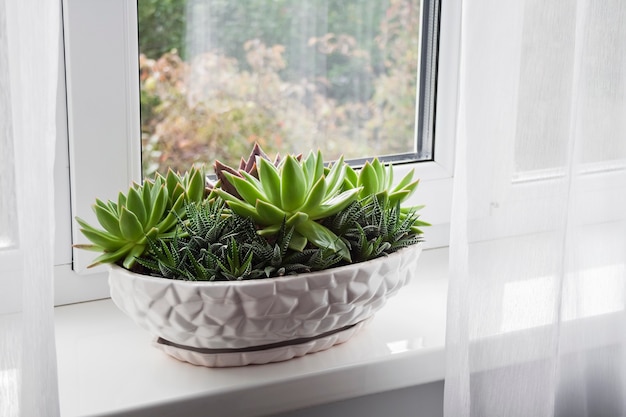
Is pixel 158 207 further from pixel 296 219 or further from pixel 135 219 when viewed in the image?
pixel 296 219

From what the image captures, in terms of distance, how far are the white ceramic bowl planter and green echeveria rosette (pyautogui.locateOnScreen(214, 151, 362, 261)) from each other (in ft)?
0.13

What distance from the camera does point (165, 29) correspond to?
1.12m

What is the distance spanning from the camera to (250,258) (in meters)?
0.84

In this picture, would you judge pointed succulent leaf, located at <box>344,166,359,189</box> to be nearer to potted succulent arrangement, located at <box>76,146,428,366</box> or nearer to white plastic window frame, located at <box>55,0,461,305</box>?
potted succulent arrangement, located at <box>76,146,428,366</box>

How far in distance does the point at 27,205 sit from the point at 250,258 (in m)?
0.24

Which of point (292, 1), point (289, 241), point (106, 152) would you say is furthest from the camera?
point (292, 1)

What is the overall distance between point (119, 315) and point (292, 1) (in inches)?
21.5

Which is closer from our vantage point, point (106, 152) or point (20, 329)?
point (20, 329)

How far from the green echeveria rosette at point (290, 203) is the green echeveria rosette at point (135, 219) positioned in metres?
0.06

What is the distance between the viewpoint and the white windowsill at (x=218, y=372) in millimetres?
866

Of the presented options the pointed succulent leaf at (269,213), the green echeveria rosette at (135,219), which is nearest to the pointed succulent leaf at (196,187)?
the green echeveria rosette at (135,219)

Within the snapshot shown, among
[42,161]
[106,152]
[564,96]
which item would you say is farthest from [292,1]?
[42,161]

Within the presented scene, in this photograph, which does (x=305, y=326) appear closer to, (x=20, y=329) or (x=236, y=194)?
(x=236, y=194)

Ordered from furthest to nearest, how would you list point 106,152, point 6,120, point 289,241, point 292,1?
point 292,1, point 106,152, point 289,241, point 6,120
